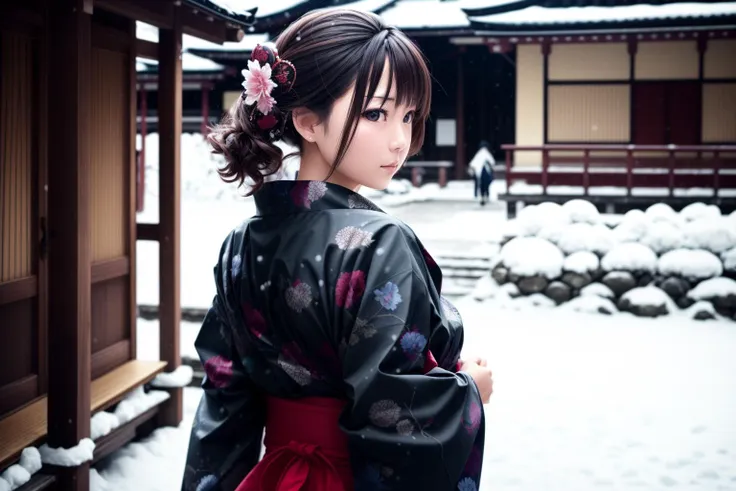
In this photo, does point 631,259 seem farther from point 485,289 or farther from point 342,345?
point 342,345

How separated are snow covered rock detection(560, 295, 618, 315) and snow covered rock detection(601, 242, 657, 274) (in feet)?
1.20

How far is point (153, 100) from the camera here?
60.8ft

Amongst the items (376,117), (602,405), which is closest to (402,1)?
(602,405)

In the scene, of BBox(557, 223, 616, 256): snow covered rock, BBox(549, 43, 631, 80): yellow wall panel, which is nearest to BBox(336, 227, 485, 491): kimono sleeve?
BBox(557, 223, 616, 256): snow covered rock

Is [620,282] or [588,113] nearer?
[620,282]

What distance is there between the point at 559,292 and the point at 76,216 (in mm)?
5860

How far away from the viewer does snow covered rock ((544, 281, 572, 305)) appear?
7965mm

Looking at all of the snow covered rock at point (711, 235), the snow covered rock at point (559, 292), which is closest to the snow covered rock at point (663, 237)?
the snow covered rock at point (711, 235)

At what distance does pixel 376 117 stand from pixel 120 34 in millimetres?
2900

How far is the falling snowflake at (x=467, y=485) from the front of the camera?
4.30 feet

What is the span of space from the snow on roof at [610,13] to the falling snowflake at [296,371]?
1071 cm

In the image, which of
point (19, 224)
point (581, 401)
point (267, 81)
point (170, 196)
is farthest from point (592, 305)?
point (267, 81)

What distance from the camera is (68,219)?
2922 mm

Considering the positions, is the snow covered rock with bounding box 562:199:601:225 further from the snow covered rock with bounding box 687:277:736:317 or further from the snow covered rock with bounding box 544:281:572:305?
the snow covered rock with bounding box 687:277:736:317
